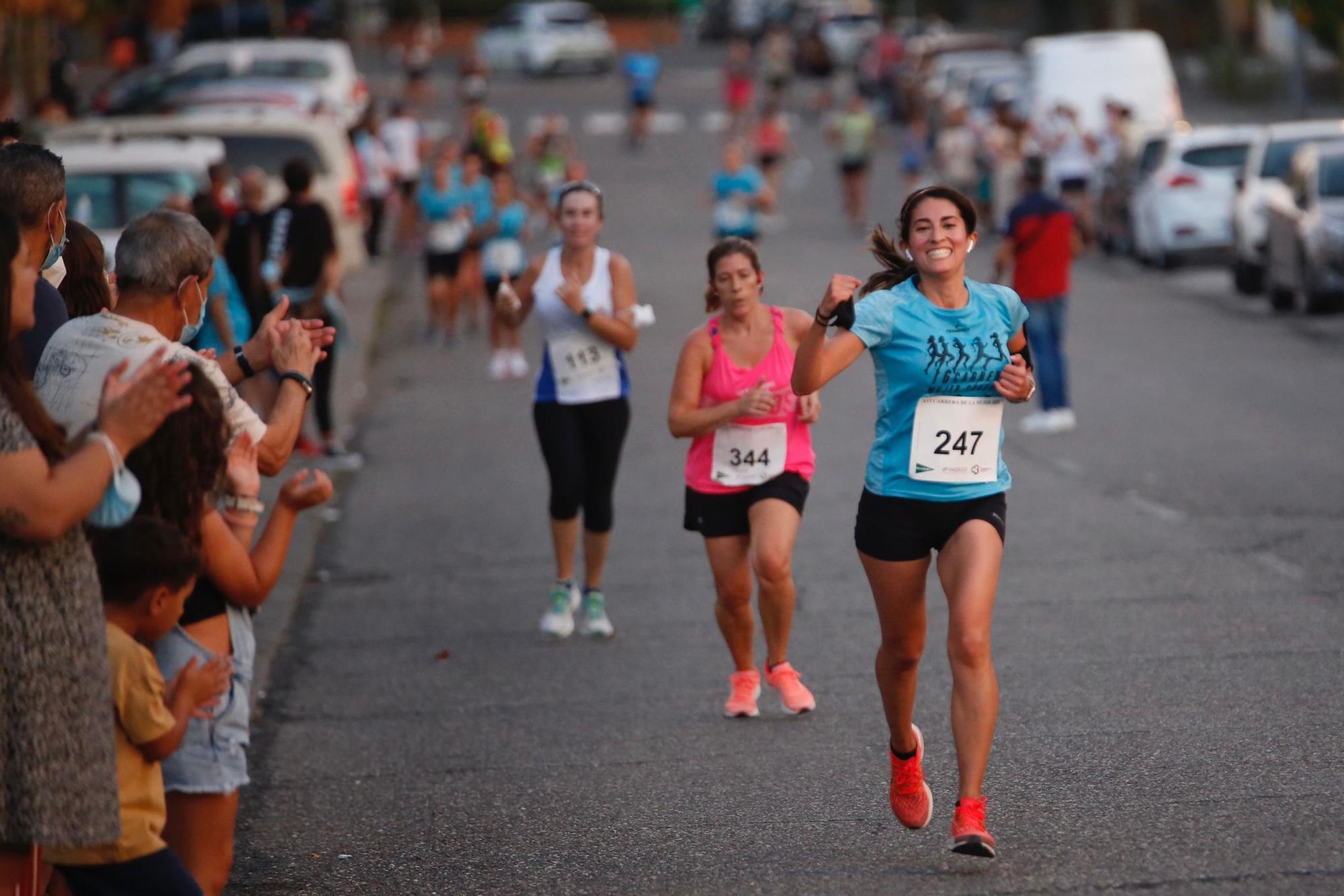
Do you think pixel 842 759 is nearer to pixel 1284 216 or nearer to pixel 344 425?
pixel 344 425

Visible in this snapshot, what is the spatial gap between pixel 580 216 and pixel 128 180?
7.89 meters

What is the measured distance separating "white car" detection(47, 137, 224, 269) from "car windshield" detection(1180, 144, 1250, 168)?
13930mm

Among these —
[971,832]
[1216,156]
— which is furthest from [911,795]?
[1216,156]

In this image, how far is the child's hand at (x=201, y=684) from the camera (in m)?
4.48

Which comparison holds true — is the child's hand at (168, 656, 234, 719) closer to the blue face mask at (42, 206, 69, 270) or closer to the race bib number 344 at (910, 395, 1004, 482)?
the blue face mask at (42, 206, 69, 270)

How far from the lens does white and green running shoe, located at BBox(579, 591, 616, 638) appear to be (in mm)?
9273

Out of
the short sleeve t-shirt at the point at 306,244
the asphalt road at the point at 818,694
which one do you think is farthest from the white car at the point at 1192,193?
the short sleeve t-shirt at the point at 306,244

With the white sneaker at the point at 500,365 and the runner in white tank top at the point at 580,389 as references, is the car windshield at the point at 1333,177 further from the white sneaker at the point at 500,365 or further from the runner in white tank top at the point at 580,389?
the runner in white tank top at the point at 580,389

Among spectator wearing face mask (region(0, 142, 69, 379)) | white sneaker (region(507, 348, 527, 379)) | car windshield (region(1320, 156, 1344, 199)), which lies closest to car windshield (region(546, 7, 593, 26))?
car windshield (region(1320, 156, 1344, 199))

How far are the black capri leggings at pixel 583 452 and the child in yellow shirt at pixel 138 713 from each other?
4.90m

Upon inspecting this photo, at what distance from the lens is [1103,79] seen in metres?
34.8

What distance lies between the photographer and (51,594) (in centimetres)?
415

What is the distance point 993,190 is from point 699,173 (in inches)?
376

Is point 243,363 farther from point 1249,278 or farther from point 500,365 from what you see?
point 1249,278
